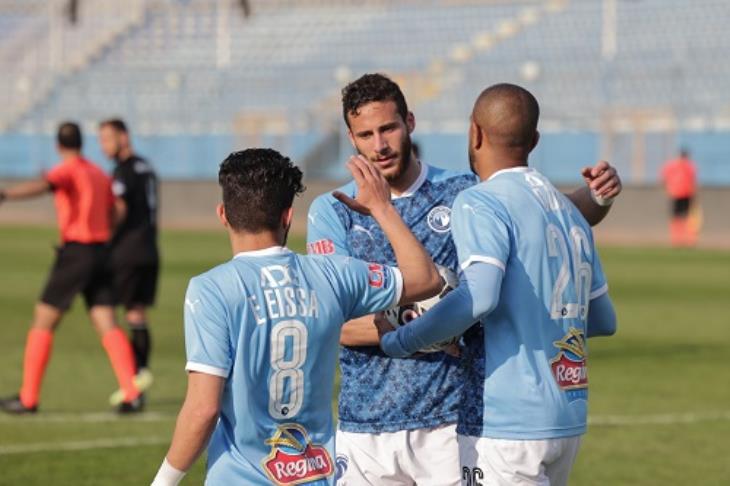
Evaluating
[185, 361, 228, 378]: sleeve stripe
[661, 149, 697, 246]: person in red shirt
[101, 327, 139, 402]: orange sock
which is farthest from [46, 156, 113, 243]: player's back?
[661, 149, 697, 246]: person in red shirt

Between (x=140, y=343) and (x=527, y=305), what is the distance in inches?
309

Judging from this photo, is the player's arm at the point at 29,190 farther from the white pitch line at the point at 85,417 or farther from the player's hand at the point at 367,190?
the player's hand at the point at 367,190

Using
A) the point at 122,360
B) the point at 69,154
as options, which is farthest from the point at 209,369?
the point at 69,154

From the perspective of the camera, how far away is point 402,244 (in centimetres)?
462

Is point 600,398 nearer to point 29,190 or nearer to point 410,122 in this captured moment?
point 29,190

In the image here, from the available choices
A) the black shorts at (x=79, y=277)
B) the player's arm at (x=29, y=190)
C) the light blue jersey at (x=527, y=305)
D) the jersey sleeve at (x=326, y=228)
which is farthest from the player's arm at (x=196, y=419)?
the black shorts at (x=79, y=277)

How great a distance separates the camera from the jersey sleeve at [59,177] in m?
11.4

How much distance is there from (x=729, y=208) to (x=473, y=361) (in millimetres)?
28761

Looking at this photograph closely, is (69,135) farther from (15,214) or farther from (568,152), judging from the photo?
(15,214)

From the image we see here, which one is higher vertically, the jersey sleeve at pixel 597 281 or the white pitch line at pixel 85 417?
the jersey sleeve at pixel 597 281

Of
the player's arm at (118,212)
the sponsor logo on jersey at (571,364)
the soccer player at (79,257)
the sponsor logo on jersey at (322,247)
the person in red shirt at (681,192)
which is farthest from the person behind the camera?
the person in red shirt at (681,192)

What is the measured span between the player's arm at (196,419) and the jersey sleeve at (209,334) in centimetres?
3

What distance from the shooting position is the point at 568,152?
33969 millimetres

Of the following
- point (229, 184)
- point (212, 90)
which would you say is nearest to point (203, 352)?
point (229, 184)
